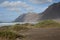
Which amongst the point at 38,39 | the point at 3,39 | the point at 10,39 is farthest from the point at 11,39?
the point at 38,39

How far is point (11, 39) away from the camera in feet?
46.4

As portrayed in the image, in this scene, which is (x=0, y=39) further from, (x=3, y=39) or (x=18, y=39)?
(x=18, y=39)

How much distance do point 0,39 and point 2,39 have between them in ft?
0.44

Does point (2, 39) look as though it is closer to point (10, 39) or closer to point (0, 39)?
point (0, 39)

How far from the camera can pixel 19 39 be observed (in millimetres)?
15398

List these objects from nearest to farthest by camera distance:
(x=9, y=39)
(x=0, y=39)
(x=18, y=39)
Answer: (x=0, y=39) < (x=9, y=39) < (x=18, y=39)

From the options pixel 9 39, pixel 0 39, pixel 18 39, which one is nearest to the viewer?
pixel 0 39

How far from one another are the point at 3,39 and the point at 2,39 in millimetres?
75

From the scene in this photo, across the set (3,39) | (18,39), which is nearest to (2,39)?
(3,39)

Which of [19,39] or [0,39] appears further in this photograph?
[19,39]

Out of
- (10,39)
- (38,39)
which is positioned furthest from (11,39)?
(38,39)

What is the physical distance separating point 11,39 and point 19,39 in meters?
1.33

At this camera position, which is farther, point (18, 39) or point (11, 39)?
point (18, 39)

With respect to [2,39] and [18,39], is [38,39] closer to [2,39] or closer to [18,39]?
[18,39]
